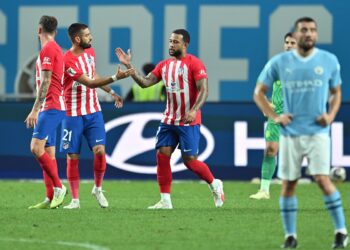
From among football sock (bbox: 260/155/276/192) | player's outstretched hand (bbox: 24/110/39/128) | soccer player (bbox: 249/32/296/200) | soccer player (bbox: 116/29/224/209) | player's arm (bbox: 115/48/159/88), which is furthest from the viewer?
football sock (bbox: 260/155/276/192)

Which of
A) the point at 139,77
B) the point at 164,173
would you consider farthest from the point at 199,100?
the point at 164,173

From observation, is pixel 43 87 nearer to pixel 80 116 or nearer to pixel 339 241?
pixel 80 116

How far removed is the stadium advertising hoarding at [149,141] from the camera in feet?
62.6

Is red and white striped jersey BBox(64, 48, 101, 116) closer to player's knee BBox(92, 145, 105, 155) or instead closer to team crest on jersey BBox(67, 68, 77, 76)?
team crest on jersey BBox(67, 68, 77, 76)

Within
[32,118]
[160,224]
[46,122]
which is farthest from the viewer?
[46,122]

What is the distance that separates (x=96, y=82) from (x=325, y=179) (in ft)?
12.9

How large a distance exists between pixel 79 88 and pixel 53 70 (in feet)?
2.05

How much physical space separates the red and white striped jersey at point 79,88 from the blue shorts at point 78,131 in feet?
0.22

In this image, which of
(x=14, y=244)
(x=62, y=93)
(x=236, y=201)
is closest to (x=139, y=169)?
(x=236, y=201)

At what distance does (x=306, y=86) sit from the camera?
1038 cm

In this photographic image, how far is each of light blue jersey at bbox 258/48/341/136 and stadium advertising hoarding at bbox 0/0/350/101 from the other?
12.1 metres

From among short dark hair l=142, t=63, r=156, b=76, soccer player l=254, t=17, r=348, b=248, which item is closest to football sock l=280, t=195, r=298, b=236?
soccer player l=254, t=17, r=348, b=248

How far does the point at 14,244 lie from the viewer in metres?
10.7

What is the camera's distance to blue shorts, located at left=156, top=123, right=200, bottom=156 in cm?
1395
